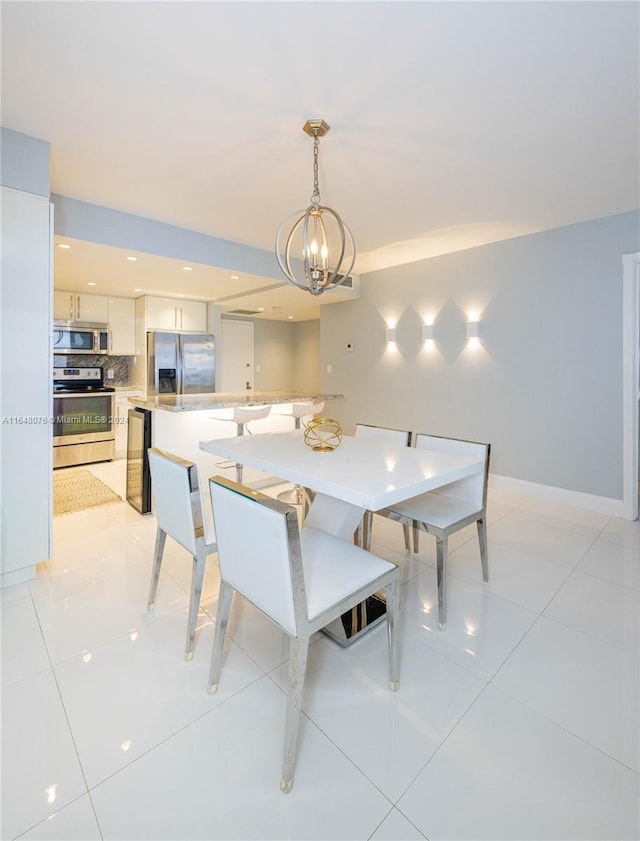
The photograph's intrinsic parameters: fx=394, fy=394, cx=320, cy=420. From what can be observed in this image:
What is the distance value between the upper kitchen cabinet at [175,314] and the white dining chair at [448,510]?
13.5 ft

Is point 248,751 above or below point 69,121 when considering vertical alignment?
below

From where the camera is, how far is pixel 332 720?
4.57 ft

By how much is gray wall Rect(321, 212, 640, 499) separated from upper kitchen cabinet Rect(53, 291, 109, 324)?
3397mm

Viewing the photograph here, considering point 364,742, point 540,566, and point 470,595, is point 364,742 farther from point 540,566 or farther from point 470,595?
point 540,566

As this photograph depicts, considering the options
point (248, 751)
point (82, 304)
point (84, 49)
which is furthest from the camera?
point (82, 304)

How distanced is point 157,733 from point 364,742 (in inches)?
27.5

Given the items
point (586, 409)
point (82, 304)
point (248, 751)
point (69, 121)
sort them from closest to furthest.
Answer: point (248, 751), point (69, 121), point (586, 409), point (82, 304)

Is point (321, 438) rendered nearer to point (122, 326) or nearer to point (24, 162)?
point (24, 162)

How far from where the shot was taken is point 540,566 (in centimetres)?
249

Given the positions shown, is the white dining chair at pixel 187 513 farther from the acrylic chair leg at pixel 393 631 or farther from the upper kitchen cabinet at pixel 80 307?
the upper kitchen cabinet at pixel 80 307

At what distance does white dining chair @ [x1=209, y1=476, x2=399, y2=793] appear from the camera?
116 cm

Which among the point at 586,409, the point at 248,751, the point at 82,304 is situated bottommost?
the point at 248,751

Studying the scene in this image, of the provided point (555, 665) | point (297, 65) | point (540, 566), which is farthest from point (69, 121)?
point (540, 566)

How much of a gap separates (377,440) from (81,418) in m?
3.79
